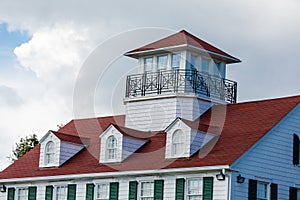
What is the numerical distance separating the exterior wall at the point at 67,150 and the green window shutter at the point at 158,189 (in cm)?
712

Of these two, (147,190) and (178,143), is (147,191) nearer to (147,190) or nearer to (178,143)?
(147,190)

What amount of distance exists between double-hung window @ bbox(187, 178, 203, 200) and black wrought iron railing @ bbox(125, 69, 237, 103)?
7.47m

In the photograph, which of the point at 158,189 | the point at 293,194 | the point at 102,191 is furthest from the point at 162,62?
the point at 293,194

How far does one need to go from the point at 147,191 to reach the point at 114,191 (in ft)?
6.36

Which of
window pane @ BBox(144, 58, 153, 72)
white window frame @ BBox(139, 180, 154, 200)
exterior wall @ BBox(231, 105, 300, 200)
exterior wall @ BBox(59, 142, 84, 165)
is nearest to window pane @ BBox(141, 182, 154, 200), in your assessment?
white window frame @ BBox(139, 180, 154, 200)

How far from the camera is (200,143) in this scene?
43719mm

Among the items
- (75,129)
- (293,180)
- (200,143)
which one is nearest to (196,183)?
(200,143)

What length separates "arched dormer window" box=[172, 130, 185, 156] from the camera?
4378cm

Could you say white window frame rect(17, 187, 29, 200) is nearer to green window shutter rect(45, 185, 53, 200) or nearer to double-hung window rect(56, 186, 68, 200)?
green window shutter rect(45, 185, 53, 200)

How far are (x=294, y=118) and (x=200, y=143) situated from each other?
462 cm

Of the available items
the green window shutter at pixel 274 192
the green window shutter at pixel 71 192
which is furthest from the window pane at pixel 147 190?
the green window shutter at pixel 274 192

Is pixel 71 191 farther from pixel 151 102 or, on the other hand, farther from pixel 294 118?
pixel 294 118

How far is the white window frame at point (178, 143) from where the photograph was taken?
144 ft

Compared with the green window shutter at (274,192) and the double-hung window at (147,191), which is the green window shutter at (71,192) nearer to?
the double-hung window at (147,191)
